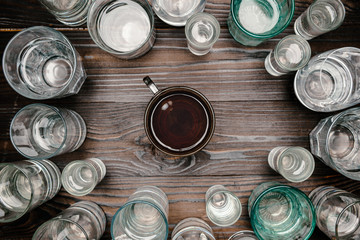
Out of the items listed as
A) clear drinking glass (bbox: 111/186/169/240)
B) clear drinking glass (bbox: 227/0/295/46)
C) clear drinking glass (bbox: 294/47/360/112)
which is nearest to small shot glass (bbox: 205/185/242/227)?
clear drinking glass (bbox: 111/186/169/240)

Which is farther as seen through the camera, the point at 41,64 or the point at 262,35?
the point at 41,64

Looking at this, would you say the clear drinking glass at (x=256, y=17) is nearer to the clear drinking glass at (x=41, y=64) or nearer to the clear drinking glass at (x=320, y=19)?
the clear drinking glass at (x=320, y=19)

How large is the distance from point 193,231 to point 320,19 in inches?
35.9

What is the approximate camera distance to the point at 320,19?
915 mm

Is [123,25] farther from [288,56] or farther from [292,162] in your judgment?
[292,162]

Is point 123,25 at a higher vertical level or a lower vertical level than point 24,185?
higher

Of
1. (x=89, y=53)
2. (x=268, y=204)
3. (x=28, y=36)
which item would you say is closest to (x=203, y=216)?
(x=268, y=204)

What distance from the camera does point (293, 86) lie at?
942 millimetres

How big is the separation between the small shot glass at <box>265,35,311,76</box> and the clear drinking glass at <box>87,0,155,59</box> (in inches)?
17.6

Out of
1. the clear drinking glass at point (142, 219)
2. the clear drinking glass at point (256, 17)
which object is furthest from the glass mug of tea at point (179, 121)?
the clear drinking glass at point (256, 17)

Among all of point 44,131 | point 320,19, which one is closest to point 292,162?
point 320,19

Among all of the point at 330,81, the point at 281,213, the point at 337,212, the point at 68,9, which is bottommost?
the point at 337,212

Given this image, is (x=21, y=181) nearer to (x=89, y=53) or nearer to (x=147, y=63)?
(x=89, y=53)

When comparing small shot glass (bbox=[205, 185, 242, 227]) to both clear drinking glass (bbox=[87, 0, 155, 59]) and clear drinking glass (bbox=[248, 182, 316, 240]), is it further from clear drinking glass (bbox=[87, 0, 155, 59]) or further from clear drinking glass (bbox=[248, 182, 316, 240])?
clear drinking glass (bbox=[87, 0, 155, 59])
